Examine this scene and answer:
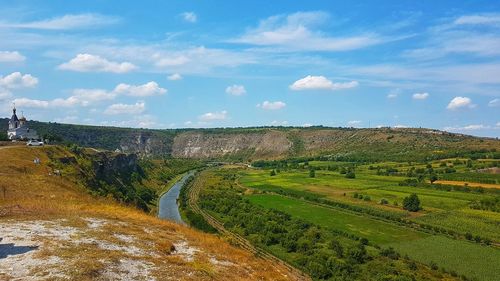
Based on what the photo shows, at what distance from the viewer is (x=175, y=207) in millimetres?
95812

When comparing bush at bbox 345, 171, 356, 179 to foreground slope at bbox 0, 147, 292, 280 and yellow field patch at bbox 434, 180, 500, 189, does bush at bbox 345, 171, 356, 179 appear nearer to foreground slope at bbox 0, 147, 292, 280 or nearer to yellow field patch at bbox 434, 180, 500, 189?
yellow field patch at bbox 434, 180, 500, 189

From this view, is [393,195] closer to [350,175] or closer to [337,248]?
[350,175]

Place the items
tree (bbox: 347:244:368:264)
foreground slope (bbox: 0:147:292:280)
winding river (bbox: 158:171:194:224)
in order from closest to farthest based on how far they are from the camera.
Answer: foreground slope (bbox: 0:147:292:280), tree (bbox: 347:244:368:264), winding river (bbox: 158:171:194:224)

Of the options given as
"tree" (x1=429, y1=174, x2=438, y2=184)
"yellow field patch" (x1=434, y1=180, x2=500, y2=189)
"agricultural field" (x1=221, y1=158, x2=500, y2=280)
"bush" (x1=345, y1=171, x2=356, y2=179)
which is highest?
"tree" (x1=429, y1=174, x2=438, y2=184)

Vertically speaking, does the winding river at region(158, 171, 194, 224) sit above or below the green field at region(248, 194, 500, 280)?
below

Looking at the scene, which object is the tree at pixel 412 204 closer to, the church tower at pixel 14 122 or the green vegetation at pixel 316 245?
the green vegetation at pixel 316 245

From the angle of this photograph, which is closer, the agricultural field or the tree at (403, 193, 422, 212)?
the agricultural field

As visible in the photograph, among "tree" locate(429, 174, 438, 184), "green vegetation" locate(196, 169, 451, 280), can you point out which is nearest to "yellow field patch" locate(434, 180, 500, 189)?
"tree" locate(429, 174, 438, 184)

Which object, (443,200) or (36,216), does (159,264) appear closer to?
(36,216)

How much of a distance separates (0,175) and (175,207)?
54079 millimetres

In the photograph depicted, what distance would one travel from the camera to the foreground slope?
1822 centimetres

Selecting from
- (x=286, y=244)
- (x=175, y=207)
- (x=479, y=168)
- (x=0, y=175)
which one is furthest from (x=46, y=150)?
(x=479, y=168)

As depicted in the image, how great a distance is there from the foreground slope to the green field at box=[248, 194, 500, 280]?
33.9 metres

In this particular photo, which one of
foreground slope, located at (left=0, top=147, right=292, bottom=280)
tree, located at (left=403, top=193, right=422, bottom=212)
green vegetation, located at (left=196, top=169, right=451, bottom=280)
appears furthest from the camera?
tree, located at (left=403, top=193, right=422, bottom=212)
